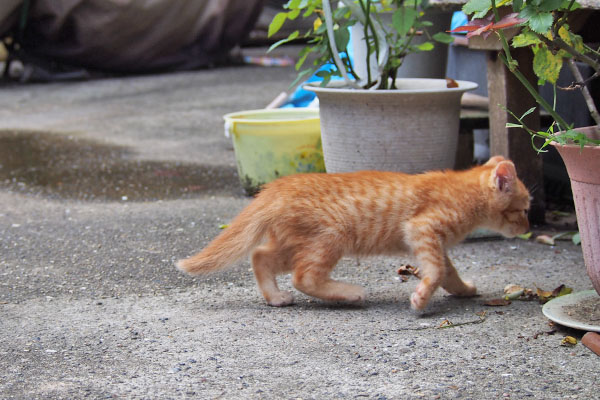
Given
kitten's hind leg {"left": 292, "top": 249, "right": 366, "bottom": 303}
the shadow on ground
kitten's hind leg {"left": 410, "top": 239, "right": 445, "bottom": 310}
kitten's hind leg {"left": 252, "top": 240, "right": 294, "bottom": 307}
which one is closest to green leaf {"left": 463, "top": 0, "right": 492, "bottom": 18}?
kitten's hind leg {"left": 410, "top": 239, "right": 445, "bottom": 310}

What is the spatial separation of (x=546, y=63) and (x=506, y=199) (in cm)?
52

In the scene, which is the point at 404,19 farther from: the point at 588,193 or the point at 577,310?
the point at 577,310

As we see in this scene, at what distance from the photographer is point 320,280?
104 inches

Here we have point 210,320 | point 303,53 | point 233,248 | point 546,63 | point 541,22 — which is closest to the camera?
point 541,22

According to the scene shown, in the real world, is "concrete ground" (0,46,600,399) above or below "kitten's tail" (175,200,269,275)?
below

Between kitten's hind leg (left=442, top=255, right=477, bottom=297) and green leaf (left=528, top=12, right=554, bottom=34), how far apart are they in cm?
95

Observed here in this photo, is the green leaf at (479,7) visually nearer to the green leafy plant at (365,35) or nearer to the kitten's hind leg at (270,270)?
the kitten's hind leg at (270,270)

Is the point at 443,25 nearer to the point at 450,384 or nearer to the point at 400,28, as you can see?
the point at 400,28

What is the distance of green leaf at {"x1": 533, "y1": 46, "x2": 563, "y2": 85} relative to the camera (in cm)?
243

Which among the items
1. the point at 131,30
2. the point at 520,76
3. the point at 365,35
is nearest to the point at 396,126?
the point at 365,35

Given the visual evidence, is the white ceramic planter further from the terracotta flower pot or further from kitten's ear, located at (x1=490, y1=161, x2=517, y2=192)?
the terracotta flower pot

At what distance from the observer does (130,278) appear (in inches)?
118

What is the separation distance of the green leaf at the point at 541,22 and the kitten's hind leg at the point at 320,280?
103cm

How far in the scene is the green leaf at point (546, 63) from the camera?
95.7 inches
